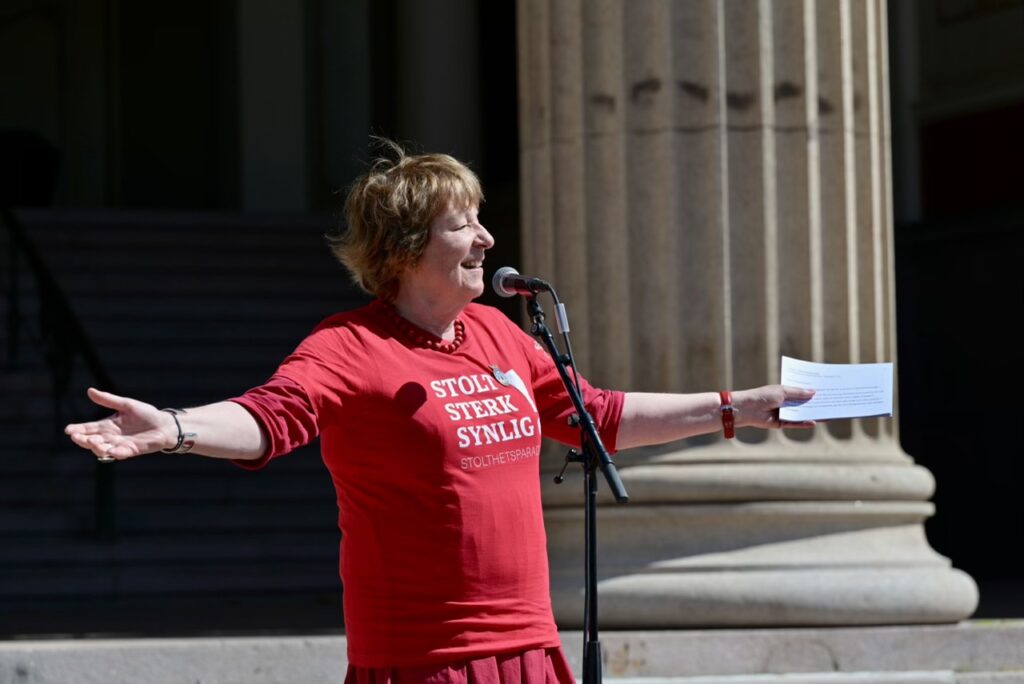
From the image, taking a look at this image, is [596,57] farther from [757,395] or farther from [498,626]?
[498,626]

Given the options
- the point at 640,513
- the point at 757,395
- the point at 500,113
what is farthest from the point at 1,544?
the point at 500,113

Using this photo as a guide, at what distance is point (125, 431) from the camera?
3221 mm

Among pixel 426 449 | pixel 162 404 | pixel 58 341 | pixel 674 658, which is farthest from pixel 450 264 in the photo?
pixel 162 404

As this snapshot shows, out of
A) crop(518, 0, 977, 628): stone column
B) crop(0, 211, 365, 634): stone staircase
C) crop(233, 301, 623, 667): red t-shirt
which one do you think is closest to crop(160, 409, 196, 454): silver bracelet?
crop(233, 301, 623, 667): red t-shirt

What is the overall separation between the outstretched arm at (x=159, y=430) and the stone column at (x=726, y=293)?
386 centimetres

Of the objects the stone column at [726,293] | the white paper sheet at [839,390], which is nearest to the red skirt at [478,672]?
the white paper sheet at [839,390]

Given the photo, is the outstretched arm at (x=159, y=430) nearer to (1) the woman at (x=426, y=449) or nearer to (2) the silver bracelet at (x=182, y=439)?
(2) the silver bracelet at (x=182, y=439)

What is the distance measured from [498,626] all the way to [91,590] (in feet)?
20.1

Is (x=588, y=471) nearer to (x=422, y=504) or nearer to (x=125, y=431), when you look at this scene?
(x=422, y=504)

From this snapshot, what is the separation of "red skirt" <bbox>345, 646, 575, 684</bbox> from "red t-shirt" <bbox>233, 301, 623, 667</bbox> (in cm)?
2

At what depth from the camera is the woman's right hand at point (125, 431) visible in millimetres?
3129

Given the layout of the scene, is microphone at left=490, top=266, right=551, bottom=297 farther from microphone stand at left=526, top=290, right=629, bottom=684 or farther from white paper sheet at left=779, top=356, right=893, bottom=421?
white paper sheet at left=779, top=356, right=893, bottom=421

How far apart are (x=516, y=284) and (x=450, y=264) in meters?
0.16

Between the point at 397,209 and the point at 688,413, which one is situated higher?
the point at 397,209
